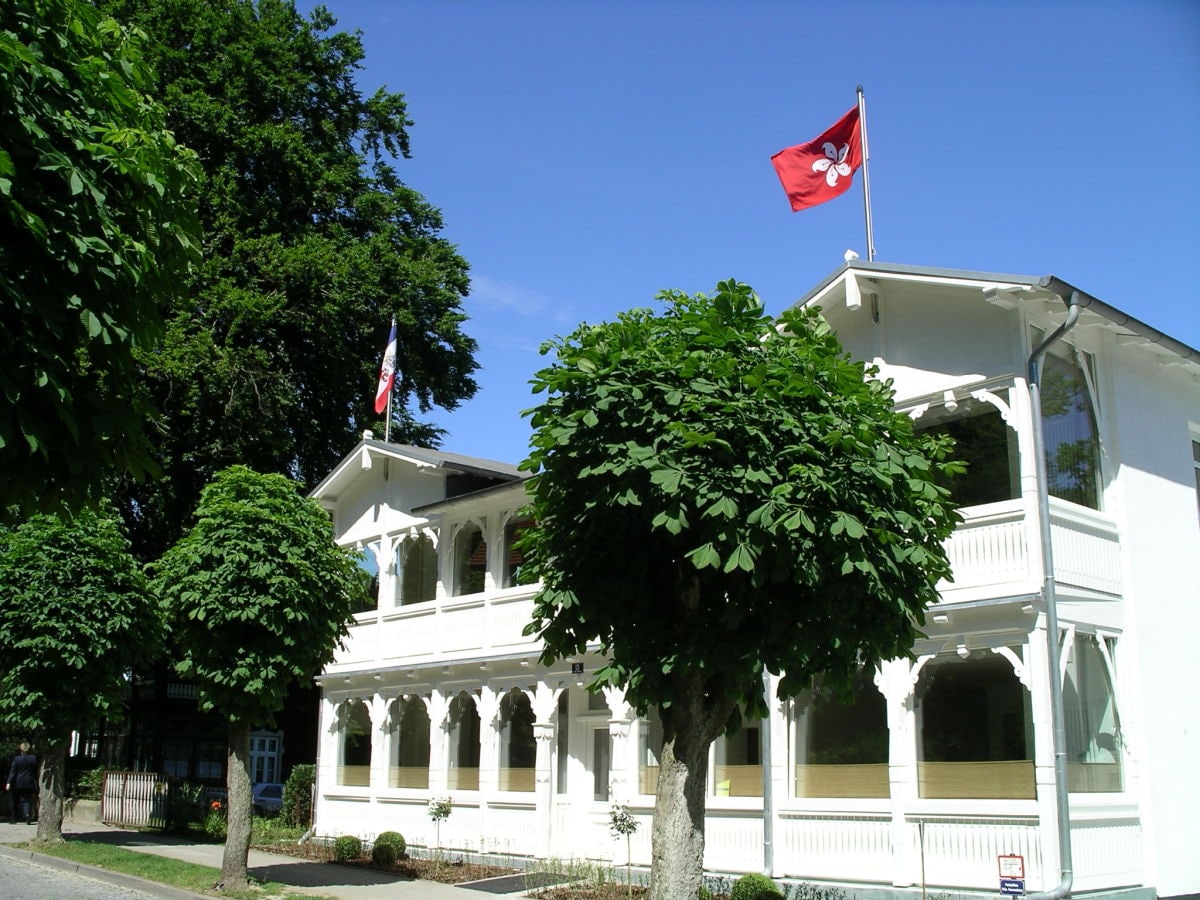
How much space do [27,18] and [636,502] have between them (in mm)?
5499

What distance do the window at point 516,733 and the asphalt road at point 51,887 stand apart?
7.46 meters

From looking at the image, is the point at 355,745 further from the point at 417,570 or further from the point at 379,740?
the point at 417,570

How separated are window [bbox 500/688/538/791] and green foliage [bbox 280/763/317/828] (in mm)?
6680

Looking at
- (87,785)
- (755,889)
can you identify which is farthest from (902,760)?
(87,785)

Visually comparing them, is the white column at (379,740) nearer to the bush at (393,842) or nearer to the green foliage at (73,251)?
the bush at (393,842)

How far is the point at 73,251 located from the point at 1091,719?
13.2 meters

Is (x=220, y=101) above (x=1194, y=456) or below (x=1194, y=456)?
above

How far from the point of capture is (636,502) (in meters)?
9.94

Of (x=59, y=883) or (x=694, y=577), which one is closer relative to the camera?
(x=694, y=577)

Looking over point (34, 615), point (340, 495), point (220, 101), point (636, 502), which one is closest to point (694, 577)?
point (636, 502)

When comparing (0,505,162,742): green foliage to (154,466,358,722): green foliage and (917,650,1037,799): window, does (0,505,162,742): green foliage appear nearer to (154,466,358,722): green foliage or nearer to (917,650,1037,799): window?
(154,466,358,722): green foliage

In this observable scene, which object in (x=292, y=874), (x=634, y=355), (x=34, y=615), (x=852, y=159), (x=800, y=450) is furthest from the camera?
(x=34, y=615)

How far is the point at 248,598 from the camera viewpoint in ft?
56.2

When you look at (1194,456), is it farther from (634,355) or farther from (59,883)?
(59,883)
